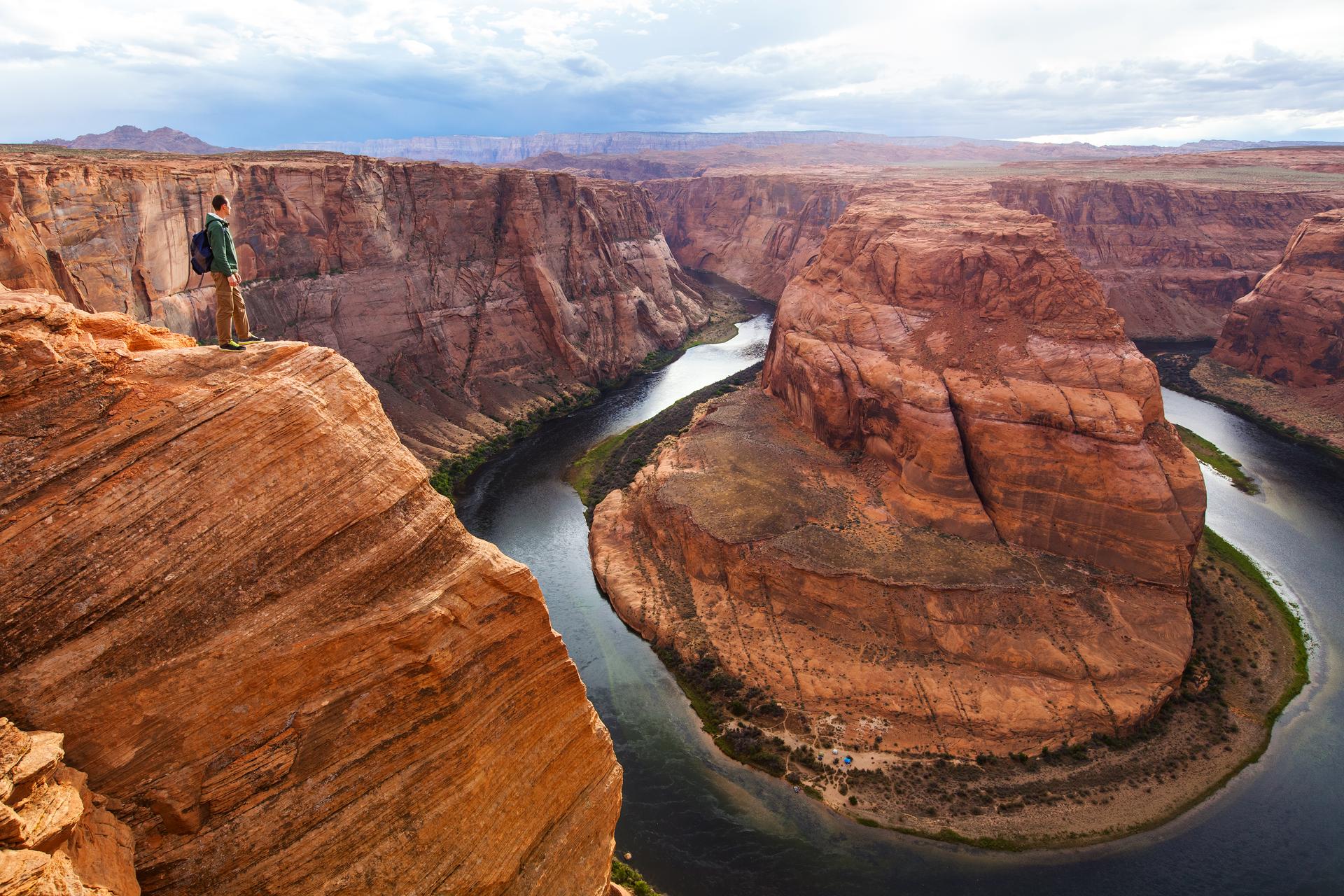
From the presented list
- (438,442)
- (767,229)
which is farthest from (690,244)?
Answer: (438,442)

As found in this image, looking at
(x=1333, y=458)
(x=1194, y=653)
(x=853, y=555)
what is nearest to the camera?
(x=1194, y=653)

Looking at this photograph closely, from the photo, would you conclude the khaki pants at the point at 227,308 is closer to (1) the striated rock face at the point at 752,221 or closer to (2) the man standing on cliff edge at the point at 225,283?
(2) the man standing on cliff edge at the point at 225,283

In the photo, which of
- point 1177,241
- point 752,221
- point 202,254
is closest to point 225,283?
point 202,254

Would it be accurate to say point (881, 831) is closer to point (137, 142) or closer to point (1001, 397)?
point (1001, 397)

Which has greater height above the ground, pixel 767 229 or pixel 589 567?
pixel 767 229

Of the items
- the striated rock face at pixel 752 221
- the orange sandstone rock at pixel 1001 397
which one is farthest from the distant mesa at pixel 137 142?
the orange sandstone rock at pixel 1001 397

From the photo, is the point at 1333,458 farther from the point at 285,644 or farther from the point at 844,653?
the point at 285,644
